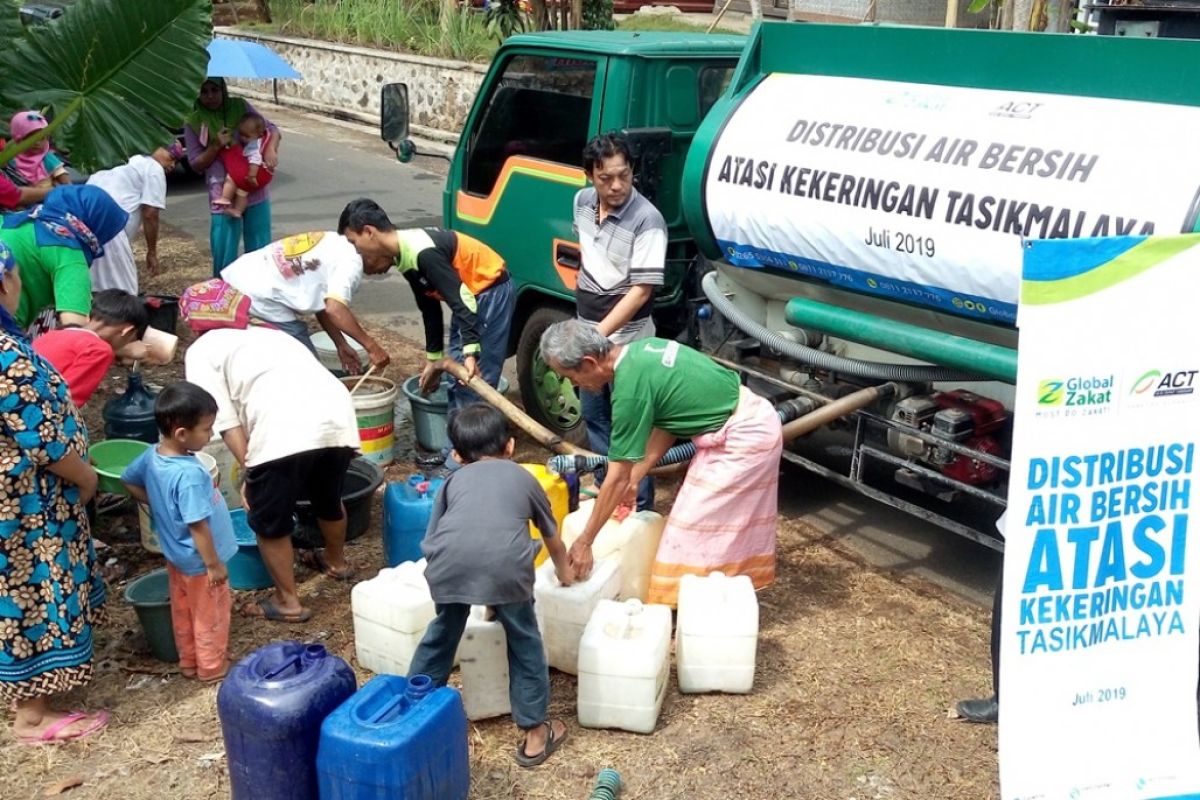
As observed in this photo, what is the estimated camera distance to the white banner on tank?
409 centimetres

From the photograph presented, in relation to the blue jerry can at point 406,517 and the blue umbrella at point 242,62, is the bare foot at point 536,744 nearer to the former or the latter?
the blue jerry can at point 406,517

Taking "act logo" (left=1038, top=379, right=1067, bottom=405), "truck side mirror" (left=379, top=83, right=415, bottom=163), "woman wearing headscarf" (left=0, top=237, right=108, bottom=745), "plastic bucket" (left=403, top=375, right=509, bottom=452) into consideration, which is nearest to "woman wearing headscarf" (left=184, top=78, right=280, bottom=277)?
"truck side mirror" (left=379, top=83, right=415, bottom=163)

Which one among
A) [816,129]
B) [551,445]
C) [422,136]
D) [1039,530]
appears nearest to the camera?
[1039,530]

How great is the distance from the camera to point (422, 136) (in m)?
17.1

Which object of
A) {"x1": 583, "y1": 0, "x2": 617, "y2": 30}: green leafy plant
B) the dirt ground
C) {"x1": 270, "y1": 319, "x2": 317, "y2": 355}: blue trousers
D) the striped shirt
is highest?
{"x1": 583, "y1": 0, "x2": 617, "y2": 30}: green leafy plant

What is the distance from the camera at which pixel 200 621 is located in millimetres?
4480

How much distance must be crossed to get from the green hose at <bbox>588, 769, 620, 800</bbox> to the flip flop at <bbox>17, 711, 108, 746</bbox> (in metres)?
1.81

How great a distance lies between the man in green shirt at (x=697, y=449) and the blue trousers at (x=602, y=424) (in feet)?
1.88

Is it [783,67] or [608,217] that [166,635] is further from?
[783,67]

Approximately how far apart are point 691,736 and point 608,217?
2.38m

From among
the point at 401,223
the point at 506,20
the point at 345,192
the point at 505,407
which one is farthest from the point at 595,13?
the point at 505,407

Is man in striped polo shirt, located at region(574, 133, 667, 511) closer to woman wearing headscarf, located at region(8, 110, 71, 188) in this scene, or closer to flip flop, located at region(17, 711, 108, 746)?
flip flop, located at region(17, 711, 108, 746)

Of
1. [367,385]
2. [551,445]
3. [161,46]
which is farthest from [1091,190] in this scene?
[367,385]

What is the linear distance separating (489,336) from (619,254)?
1.10 m
